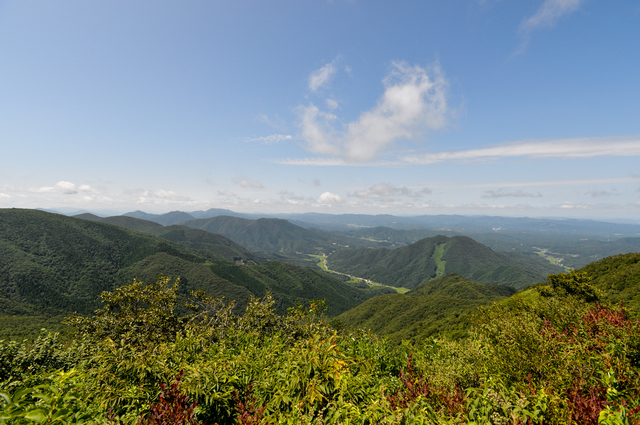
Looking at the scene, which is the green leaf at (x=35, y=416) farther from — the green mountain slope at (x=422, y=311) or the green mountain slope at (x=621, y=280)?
the green mountain slope at (x=422, y=311)

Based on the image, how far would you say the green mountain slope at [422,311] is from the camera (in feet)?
271

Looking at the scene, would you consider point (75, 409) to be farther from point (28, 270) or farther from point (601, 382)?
point (28, 270)

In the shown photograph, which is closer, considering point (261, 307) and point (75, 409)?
point (75, 409)

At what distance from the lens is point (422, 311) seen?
109000mm

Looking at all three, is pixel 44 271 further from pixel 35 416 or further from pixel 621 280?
pixel 621 280

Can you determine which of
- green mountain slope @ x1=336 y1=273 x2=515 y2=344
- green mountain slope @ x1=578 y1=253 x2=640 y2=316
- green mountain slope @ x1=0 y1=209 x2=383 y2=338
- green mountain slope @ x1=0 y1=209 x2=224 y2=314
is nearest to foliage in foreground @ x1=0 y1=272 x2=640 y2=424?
green mountain slope @ x1=578 y1=253 x2=640 y2=316

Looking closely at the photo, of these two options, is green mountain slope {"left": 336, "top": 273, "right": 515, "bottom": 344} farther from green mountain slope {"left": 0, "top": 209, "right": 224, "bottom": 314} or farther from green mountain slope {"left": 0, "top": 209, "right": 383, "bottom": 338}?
green mountain slope {"left": 0, "top": 209, "right": 224, "bottom": 314}

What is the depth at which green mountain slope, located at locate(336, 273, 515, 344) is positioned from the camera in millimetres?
82688

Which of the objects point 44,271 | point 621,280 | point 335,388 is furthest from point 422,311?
point 44,271

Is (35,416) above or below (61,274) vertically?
above

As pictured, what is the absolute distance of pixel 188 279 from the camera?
177250 millimetres

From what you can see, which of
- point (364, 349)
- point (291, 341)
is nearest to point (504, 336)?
point (364, 349)

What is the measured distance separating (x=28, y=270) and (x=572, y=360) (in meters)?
245

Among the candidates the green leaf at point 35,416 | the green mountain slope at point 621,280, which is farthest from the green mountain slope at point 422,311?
the green leaf at point 35,416
